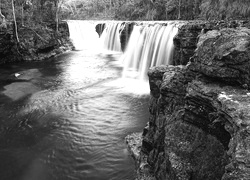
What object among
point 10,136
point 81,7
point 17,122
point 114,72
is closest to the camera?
point 10,136

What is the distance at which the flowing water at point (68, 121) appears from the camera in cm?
973

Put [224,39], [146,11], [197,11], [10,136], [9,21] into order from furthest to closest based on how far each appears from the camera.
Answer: [146,11] → [197,11] → [9,21] → [10,136] → [224,39]

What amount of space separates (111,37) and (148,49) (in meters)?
16.6

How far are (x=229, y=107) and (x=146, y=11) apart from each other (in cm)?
4663

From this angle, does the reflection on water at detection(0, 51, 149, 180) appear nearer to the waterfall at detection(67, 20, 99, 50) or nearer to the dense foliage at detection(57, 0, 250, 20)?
the dense foliage at detection(57, 0, 250, 20)

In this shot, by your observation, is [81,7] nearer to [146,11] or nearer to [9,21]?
[146,11]

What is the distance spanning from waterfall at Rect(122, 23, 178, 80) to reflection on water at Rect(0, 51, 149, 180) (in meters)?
2.80

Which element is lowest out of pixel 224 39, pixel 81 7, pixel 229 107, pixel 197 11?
pixel 229 107

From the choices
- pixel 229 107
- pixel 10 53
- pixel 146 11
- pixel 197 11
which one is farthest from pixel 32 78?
pixel 146 11

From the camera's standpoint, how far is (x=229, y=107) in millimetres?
4488

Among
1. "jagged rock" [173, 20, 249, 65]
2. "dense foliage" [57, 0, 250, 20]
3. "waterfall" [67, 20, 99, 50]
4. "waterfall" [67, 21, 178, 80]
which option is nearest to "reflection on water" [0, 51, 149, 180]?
"waterfall" [67, 21, 178, 80]

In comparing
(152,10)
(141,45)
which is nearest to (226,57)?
(141,45)

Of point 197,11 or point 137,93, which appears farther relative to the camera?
point 197,11

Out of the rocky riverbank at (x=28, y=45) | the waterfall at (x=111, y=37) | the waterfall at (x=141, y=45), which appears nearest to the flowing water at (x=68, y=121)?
the waterfall at (x=141, y=45)
